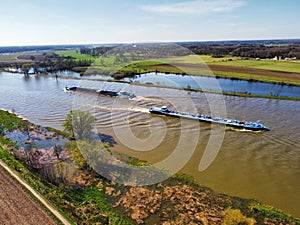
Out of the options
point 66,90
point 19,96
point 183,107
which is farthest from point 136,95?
point 19,96

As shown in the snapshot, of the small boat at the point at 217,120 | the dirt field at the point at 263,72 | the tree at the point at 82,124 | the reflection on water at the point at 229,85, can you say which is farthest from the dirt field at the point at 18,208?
the dirt field at the point at 263,72

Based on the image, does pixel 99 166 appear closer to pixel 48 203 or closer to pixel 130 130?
pixel 48 203

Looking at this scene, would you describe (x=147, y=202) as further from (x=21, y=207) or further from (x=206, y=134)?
(x=206, y=134)

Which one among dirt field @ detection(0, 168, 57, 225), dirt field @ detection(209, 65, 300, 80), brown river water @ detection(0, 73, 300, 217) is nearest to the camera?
dirt field @ detection(0, 168, 57, 225)

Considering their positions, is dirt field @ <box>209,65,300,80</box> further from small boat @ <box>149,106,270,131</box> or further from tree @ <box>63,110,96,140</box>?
tree @ <box>63,110,96,140</box>

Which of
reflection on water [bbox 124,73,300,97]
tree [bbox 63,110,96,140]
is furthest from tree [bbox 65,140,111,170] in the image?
reflection on water [bbox 124,73,300,97]

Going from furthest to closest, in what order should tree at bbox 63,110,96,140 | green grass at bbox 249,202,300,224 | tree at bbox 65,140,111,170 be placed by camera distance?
tree at bbox 63,110,96,140
tree at bbox 65,140,111,170
green grass at bbox 249,202,300,224
